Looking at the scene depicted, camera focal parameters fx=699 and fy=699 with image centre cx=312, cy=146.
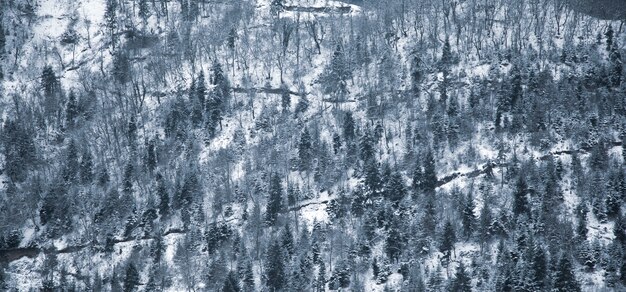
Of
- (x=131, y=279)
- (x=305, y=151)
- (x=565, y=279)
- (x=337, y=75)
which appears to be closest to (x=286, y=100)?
(x=337, y=75)

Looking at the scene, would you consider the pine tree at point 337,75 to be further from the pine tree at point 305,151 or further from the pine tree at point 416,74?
the pine tree at point 305,151

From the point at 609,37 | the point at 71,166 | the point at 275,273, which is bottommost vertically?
the point at 275,273

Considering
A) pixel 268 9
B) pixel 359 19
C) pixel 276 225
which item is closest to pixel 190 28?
pixel 268 9

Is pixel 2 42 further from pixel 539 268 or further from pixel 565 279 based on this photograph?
pixel 565 279

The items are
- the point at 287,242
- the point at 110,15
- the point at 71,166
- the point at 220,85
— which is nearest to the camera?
the point at 287,242

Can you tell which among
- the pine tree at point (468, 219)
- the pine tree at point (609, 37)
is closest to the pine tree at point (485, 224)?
the pine tree at point (468, 219)

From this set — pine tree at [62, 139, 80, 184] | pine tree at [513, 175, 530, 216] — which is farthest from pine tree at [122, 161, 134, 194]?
pine tree at [513, 175, 530, 216]

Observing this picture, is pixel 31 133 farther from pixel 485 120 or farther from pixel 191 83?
pixel 485 120

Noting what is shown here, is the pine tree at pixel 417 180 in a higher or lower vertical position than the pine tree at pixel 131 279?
higher
